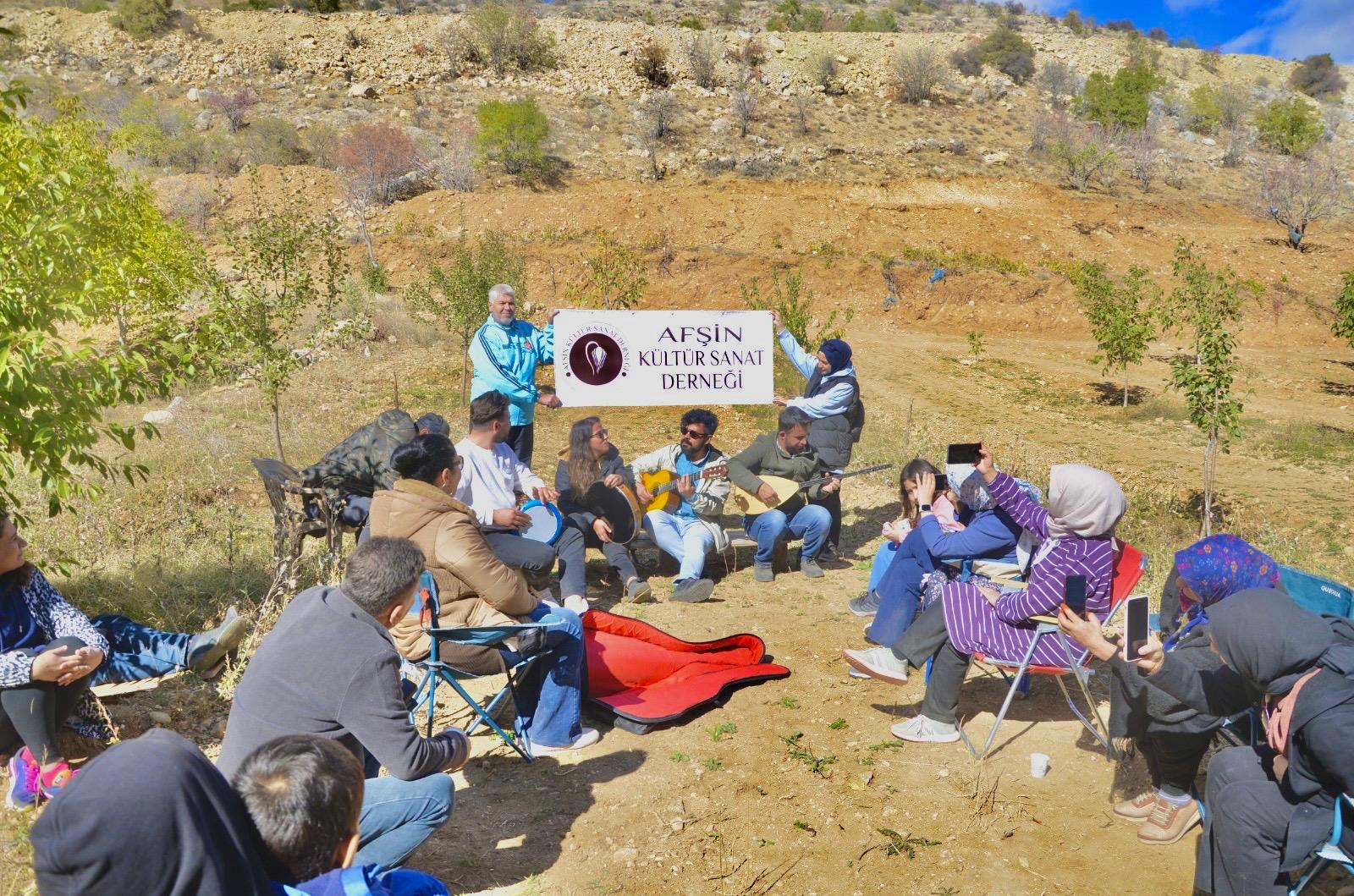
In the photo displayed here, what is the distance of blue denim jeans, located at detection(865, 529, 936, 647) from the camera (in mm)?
5816

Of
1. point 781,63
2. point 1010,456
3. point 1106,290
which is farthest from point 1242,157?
point 1010,456

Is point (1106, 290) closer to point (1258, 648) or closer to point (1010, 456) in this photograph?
point (1010, 456)

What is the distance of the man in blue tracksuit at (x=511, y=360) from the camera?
7.59m

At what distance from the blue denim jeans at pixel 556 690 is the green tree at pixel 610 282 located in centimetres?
1508

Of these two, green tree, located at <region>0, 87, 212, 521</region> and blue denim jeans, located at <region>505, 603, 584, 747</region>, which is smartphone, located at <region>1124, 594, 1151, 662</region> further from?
green tree, located at <region>0, 87, 212, 521</region>

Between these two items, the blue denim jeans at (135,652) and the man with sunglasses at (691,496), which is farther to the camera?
the man with sunglasses at (691,496)

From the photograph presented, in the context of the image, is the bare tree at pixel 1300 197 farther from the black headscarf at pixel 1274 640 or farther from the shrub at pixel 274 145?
the shrub at pixel 274 145

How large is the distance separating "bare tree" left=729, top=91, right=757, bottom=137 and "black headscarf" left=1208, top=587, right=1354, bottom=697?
36515 mm

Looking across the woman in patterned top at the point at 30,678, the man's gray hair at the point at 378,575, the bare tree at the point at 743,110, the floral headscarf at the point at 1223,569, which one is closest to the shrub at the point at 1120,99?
the bare tree at the point at 743,110

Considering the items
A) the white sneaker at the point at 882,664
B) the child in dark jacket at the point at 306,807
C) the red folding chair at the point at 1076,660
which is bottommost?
the white sneaker at the point at 882,664

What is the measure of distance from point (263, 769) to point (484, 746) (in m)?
2.78

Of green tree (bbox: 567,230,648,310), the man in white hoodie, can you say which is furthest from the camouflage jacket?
green tree (bbox: 567,230,648,310)

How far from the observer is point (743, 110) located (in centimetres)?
3834

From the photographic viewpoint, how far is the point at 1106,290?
1989cm
